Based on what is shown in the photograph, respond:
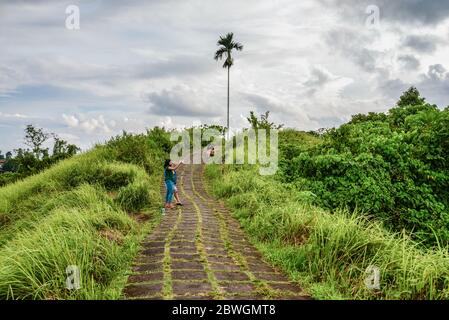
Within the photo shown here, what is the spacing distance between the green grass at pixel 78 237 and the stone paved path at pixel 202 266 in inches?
10.6

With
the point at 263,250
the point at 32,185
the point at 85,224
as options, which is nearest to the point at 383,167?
the point at 263,250

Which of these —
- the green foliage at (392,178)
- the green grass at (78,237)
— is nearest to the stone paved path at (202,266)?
the green grass at (78,237)

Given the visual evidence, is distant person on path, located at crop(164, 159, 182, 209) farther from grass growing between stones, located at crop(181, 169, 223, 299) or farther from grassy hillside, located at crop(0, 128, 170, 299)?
grass growing between stones, located at crop(181, 169, 223, 299)

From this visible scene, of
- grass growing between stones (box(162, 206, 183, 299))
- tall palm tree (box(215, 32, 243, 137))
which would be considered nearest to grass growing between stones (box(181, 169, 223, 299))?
grass growing between stones (box(162, 206, 183, 299))

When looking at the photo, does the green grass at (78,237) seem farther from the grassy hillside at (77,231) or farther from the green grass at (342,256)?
the green grass at (342,256)

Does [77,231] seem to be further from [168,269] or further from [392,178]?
[392,178]

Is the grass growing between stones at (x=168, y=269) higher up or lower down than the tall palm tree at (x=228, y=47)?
lower down

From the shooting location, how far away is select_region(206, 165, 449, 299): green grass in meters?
4.35

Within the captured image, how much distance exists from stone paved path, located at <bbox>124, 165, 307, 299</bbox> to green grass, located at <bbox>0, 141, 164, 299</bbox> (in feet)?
0.89

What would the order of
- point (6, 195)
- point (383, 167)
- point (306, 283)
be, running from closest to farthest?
point (306, 283), point (383, 167), point (6, 195)

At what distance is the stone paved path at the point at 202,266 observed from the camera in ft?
14.8
